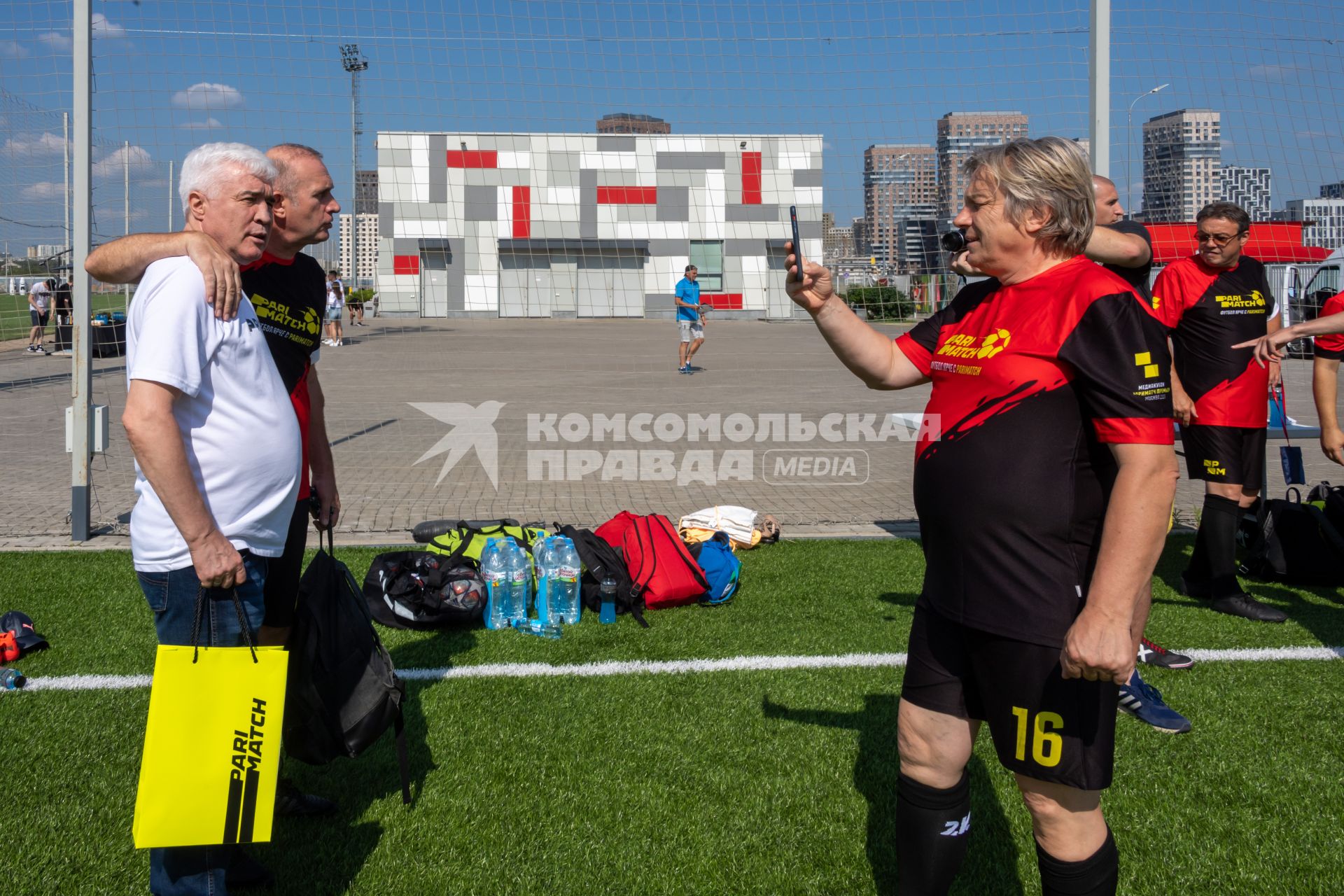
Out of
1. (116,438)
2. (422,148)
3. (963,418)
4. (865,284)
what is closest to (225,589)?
(963,418)

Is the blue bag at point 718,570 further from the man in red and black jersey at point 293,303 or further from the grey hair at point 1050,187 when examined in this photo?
the grey hair at point 1050,187

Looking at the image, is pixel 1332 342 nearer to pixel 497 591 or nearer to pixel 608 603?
pixel 608 603

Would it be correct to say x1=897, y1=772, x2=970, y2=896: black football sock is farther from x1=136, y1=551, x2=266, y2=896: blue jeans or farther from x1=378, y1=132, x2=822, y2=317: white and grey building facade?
x1=378, y1=132, x2=822, y2=317: white and grey building facade

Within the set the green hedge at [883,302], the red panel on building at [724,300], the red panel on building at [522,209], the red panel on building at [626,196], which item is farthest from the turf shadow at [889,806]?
the red panel on building at [724,300]

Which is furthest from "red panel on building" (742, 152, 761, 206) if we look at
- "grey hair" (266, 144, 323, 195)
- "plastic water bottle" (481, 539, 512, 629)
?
"grey hair" (266, 144, 323, 195)

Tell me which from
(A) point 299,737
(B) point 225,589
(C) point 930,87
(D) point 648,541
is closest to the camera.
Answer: (B) point 225,589

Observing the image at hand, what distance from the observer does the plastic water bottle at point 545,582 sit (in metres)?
5.29

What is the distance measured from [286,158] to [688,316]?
610 inches

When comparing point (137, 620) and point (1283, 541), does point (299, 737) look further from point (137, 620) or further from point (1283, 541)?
point (1283, 541)

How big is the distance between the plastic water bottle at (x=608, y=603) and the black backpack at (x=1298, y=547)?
3.80m

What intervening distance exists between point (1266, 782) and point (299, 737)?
318 centimetres

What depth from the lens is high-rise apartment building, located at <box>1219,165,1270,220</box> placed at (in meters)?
7.61

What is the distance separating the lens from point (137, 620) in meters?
5.15

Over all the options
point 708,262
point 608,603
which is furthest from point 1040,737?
point 708,262
